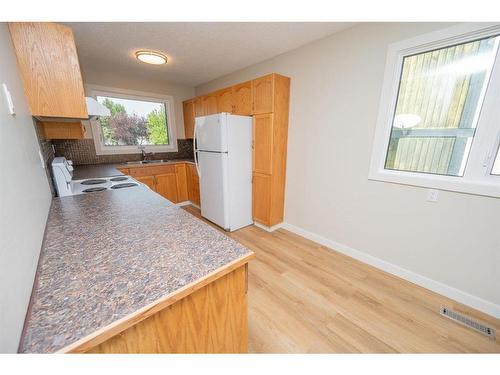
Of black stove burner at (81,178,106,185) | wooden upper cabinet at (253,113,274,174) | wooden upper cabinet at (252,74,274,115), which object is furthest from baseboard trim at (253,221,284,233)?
black stove burner at (81,178,106,185)

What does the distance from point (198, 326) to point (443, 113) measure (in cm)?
230

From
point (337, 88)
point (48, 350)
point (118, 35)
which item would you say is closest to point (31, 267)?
point (48, 350)

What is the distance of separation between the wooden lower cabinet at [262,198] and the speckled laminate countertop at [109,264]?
1671 millimetres

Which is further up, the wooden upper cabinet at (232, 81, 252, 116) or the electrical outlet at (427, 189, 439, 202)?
the wooden upper cabinet at (232, 81, 252, 116)

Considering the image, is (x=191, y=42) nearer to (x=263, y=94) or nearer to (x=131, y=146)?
(x=263, y=94)

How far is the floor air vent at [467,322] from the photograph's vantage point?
1330 mm

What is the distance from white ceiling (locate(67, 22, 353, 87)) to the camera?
1.89m

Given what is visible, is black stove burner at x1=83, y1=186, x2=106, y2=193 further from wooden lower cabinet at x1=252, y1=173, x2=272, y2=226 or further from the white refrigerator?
wooden lower cabinet at x1=252, y1=173, x2=272, y2=226

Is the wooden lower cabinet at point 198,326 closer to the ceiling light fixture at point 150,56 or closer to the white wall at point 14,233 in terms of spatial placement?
A: the white wall at point 14,233

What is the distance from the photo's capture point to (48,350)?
421mm

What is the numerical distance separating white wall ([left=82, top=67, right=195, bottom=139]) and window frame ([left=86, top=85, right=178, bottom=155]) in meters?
0.07
